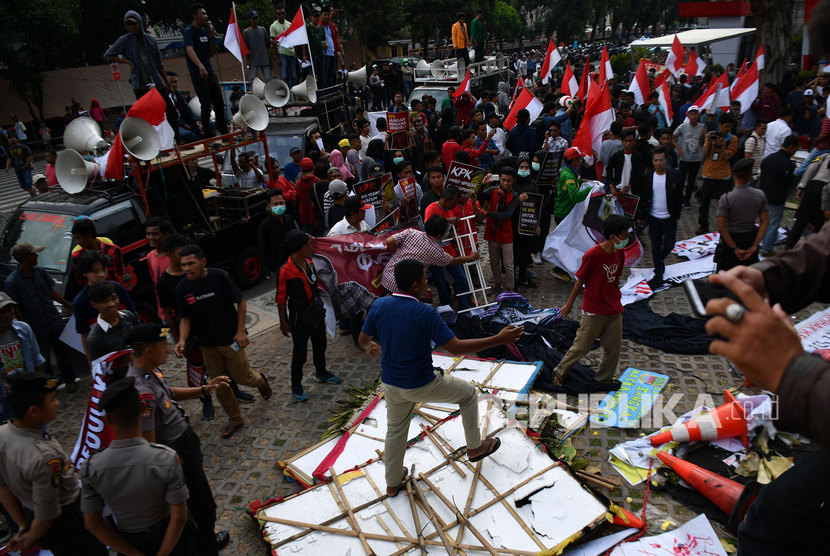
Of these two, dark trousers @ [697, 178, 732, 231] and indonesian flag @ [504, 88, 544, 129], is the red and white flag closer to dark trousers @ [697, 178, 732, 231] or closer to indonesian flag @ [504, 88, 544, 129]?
dark trousers @ [697, 178, 732, 231]

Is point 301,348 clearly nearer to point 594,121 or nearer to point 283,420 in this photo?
point 283,420

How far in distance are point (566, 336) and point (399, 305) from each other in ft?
12.4

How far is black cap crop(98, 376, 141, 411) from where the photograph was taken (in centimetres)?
298

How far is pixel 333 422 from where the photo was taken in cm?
594

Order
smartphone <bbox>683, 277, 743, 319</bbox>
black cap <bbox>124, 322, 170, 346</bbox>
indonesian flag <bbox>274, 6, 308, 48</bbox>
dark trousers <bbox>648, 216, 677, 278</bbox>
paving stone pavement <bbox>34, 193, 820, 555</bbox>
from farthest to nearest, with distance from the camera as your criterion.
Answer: indonesian flag <bbox>274, 6, 308, 48</bbox> → dark trousers <bbox>648, 216, 677, 278</bbox> → paving stone pavement <bbox>34, 193, 820, 555</bbox> → black cap <bbox>124, 322, 170, 346</bbox> → smartphone <bbox>683, 277, 743, 319</bbox>

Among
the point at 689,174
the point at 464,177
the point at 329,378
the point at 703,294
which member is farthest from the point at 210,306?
the point at 689,174

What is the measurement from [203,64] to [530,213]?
7.05 m

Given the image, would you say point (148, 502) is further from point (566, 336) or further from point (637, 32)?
point (637, 32)

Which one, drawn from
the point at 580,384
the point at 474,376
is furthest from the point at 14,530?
the point at 580,384

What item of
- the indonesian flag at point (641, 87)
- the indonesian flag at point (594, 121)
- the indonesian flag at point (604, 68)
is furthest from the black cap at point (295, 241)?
the indonesian flag at point (641, 87)

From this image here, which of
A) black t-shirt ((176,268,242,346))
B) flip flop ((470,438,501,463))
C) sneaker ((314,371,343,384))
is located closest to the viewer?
flip flop ((470,438,501,463))

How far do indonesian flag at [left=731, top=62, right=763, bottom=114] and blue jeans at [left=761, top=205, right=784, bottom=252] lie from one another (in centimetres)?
469

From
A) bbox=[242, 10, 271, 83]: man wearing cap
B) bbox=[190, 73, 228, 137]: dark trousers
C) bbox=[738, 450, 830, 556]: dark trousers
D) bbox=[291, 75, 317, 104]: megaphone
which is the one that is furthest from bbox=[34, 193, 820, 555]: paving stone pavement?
bbox=[242, 10, 271, 83]: man wearing cap

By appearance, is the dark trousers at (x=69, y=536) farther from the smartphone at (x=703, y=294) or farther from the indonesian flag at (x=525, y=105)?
the indonesian flag at (x=525, y=105)
